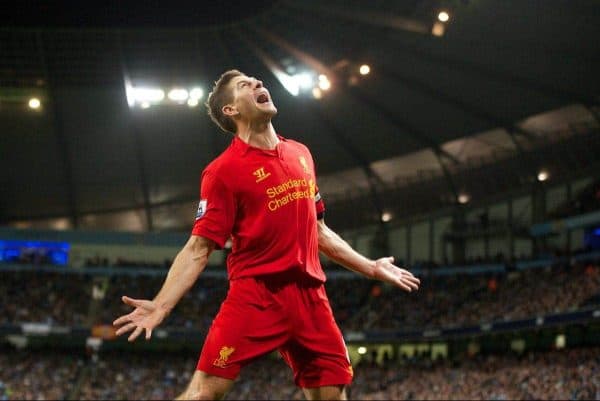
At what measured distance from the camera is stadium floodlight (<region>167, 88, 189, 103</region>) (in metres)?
39.5

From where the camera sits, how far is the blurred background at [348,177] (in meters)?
35.2

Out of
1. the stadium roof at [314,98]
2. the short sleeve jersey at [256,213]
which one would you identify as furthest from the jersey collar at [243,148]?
the stadium roof at [314,98]

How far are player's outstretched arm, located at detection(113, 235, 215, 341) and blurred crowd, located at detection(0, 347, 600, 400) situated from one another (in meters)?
Result: 26.8

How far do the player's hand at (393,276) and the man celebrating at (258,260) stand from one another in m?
0.57

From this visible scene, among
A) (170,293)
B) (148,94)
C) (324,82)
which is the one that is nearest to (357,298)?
(324,82)

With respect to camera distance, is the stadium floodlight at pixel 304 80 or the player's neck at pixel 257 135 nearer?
the player's neck at pixel 257 135

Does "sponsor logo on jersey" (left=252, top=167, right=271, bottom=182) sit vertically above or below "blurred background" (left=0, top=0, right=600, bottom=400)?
below

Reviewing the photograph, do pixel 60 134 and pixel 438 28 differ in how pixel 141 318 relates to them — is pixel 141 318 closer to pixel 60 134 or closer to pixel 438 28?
pixel 438 28

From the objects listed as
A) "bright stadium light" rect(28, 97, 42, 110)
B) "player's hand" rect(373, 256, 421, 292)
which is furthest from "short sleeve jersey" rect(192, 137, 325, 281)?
"bright stadium light" rect(28, 97, 42, 110)

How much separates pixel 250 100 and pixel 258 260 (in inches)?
43.2

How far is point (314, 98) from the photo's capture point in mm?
40188

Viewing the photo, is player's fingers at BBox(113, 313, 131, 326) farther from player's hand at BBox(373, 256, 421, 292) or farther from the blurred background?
the blurred background

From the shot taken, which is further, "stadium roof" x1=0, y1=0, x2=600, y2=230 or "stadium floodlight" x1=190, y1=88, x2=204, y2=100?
"stadium floodlight" x1=190, y1=88, x2=204, y2=100

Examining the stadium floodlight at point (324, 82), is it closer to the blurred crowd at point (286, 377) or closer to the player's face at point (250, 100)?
the blurred crowd at point (286, 377)
